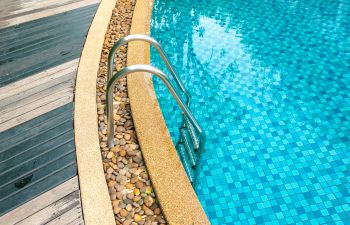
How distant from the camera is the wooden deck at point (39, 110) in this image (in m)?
3.08

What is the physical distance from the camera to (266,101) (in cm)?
557

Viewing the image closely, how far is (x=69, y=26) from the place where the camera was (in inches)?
232

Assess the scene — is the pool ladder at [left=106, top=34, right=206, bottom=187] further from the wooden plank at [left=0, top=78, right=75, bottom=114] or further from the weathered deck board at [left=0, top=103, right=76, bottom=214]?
the wooden plank at [left=0, top=78, right=75, bottom=114]

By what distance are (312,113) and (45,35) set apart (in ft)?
16.0

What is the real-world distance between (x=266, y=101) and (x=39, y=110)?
3.70m

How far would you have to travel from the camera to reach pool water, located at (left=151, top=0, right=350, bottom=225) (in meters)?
4.16

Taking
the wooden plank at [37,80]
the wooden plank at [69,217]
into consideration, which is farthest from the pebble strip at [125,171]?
the wooden plank at [37,80]

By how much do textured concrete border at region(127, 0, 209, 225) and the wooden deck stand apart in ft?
2.63

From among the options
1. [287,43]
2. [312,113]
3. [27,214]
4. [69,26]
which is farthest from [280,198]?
[69,26]

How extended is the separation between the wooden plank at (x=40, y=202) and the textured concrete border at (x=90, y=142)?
11cm

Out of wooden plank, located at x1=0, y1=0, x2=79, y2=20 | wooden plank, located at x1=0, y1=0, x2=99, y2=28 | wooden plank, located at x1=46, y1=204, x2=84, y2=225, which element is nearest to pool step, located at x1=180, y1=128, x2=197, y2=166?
wooden plank, located at x1=46, y1=204, x2=84, y2=225

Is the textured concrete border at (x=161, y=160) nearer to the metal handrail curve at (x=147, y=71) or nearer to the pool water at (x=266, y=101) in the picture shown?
the metal handrail curve at (x=147, y=71)

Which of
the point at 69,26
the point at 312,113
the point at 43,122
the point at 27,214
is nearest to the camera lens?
the point at 27,214

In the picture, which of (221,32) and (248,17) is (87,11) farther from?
(248,17)
